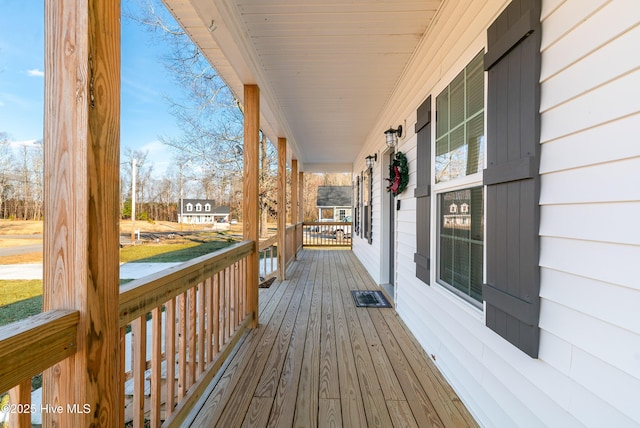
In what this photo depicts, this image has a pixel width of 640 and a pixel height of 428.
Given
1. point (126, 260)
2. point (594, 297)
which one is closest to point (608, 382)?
point (594, 297)

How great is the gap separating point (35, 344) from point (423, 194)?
2557 mm

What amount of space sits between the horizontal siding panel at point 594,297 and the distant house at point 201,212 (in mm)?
2424

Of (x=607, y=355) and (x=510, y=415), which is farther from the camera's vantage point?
(x=510, y=415)

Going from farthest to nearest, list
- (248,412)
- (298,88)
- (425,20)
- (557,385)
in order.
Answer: (298,88), (425,20), (248,412), (557,385)

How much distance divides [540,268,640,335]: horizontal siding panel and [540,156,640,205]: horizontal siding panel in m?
0.28

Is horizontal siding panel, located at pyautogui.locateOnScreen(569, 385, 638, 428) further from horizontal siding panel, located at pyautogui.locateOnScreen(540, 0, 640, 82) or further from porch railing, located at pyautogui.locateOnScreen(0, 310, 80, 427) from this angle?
porch railing, located at pyautogui.locateOnScreen(0, 310, 80, 427)

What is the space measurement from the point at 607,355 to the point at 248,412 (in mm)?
1786

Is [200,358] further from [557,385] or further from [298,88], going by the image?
[298,88]

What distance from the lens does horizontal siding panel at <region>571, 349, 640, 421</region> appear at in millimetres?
890

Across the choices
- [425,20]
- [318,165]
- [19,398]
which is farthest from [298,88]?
[318,165]

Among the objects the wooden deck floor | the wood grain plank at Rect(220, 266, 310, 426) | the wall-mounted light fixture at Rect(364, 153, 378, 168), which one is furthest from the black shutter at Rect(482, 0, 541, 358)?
the wall-mounted light fixture at Rect(364, 153, 378, 168)

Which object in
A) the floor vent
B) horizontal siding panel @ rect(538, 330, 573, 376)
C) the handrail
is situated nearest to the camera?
the handrail

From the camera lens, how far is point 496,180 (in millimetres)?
1517

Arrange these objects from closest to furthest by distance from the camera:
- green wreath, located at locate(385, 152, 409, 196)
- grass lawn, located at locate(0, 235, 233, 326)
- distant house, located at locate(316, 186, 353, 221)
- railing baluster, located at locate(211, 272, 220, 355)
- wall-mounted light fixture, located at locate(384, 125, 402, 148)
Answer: grass lawn, located at locate(0, 235, 233, 326) < railing baluster, located at locate(211, 272, 220, 355) < green wreath, located at locate(385, 152, 409, 196) < wall-mounted light fixture, located at locate(384, 125, 402, 148) < distant house, located at locate(316, 186, 353, 221)
